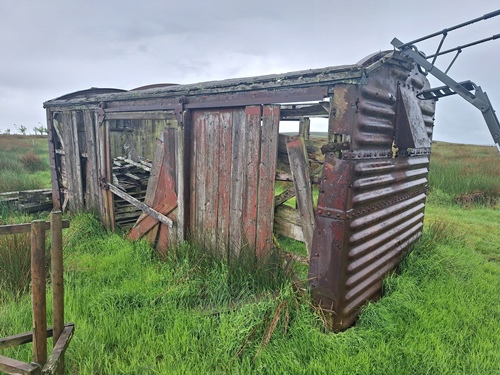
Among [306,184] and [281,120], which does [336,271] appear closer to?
[306,184]

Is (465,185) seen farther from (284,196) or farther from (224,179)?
(224,179)

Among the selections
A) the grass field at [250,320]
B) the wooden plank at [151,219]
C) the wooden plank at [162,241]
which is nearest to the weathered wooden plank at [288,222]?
the grass field at [250,320]

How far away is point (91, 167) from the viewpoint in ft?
21.6

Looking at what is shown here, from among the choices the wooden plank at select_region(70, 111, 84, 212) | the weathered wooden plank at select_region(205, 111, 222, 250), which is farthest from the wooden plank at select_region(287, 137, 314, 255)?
the wooden plank at select_region(70, 111, 84, 212)

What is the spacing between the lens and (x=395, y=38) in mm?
3842

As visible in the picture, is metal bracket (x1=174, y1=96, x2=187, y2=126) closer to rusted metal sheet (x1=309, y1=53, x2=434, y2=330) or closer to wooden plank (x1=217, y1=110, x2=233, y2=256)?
wooden plank (x1=217, y1=110, x2=233, y2=256)

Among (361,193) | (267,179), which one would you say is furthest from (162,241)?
(361,193)

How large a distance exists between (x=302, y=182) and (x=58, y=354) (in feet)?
8.67

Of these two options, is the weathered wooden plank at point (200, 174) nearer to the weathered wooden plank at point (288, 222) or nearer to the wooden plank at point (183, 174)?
the wooden plank at point (183, 174)

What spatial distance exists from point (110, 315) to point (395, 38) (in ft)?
14.6

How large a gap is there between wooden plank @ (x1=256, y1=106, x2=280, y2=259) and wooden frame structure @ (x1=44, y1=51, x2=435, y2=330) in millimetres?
12

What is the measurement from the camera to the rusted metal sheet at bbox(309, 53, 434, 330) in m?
3.20

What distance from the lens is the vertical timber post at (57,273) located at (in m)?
2.37

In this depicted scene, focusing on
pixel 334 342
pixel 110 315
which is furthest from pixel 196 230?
pixel 334 342
